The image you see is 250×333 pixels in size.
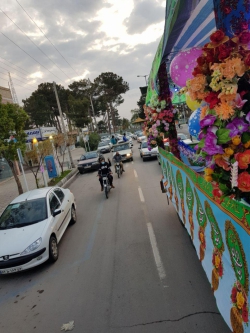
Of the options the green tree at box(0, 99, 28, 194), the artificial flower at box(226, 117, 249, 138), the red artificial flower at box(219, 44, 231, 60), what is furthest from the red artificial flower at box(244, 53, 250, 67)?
the green tree at box(0, 99, 28, 194)

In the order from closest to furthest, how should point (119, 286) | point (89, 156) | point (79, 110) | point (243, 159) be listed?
Result: point (243, 159) < point (119, 286) < point (89, 156) < point (79, 110)

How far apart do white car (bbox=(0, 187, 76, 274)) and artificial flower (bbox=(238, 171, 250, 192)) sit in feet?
15.2

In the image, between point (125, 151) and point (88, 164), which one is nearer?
point (88, 164)

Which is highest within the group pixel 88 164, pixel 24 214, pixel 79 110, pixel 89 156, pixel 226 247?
pixel 79 110

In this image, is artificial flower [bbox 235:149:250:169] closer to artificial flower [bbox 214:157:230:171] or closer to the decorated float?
the decorated float

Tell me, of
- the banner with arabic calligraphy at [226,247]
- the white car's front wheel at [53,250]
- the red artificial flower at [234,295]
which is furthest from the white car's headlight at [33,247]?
the red artificial flower at [234,295]

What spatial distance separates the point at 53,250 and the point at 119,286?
6.87 ft

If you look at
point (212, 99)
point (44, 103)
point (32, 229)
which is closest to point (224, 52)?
point (212, 99)

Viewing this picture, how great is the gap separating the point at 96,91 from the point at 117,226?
56.1m

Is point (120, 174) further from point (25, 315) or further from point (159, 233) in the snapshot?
point (25, 315)

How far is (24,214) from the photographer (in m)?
6.51

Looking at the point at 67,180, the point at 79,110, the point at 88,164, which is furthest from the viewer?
the point at 79,110

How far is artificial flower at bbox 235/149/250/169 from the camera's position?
76.8 inches

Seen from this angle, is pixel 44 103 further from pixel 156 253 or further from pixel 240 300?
pixel 240 300
